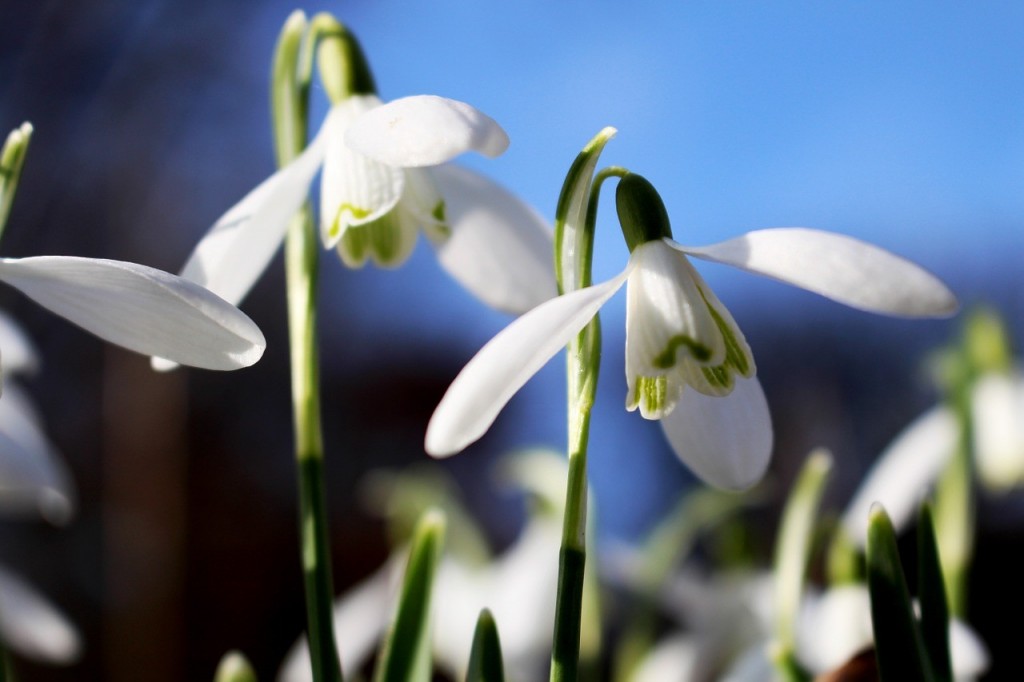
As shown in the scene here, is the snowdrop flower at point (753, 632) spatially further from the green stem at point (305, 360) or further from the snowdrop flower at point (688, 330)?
the green stem at point (305, 360)

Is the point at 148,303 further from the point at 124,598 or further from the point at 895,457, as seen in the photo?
the point at 124,598

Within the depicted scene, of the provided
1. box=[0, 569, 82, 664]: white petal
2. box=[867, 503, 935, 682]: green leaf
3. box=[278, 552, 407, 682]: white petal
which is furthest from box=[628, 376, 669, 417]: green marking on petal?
box=[278, 552, 407, 682]: white petal

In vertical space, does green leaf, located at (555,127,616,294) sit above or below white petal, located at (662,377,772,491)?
above

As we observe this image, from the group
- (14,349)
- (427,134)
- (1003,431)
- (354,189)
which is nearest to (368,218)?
(354,189)

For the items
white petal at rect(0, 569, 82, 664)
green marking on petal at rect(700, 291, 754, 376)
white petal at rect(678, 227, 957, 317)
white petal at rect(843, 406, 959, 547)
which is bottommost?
white petal at rect(843, 406, 959, 547)

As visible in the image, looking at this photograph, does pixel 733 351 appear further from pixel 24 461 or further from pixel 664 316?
pixel 24 461

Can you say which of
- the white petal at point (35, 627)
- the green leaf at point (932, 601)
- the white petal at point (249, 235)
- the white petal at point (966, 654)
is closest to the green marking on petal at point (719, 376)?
the green leaf at point (932, 601)

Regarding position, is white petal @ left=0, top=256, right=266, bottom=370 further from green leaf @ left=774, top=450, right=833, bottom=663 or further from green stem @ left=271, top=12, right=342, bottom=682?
green leaf @ left=774, top=450, right=833, bottom=663

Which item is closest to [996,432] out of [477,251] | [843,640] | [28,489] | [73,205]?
→ [843,640]
